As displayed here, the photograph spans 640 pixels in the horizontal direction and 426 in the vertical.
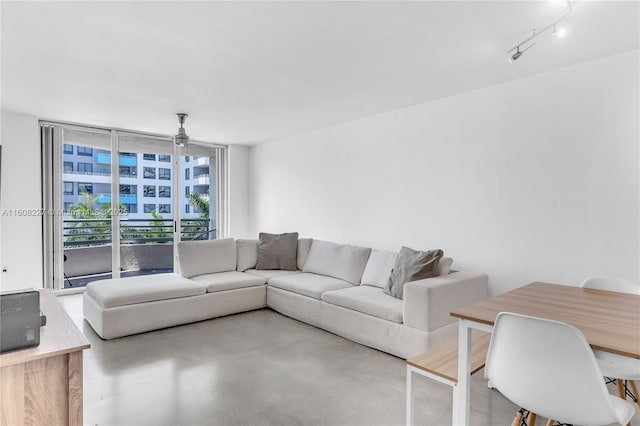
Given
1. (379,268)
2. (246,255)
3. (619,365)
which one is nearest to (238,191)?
(246,255)

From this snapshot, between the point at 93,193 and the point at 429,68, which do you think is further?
the point at 93,193

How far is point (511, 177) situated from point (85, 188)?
5402 millimetres

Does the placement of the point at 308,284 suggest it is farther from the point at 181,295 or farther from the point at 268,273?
the point at 181,295

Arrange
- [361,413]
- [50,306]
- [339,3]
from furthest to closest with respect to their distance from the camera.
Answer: [361,413]
[339,3]
[50,306]

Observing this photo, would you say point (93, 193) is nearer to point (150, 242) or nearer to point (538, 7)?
point (150, 242)

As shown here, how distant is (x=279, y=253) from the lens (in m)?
4.93

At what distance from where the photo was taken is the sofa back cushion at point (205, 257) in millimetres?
4512

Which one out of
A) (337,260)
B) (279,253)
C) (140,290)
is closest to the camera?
(140,290)

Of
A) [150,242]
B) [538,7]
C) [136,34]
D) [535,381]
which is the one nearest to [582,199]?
[538,7]

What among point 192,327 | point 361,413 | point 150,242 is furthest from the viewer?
point 150,242

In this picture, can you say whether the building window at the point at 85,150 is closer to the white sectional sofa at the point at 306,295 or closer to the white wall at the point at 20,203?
the white wall at the point at 20,203

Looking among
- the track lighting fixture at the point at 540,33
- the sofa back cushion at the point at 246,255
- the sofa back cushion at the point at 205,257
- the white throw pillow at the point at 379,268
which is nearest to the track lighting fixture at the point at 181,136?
the sofa back cushion at the point at 205,257

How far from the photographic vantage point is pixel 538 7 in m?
A: 2.03

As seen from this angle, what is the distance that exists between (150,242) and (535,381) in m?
5.64
